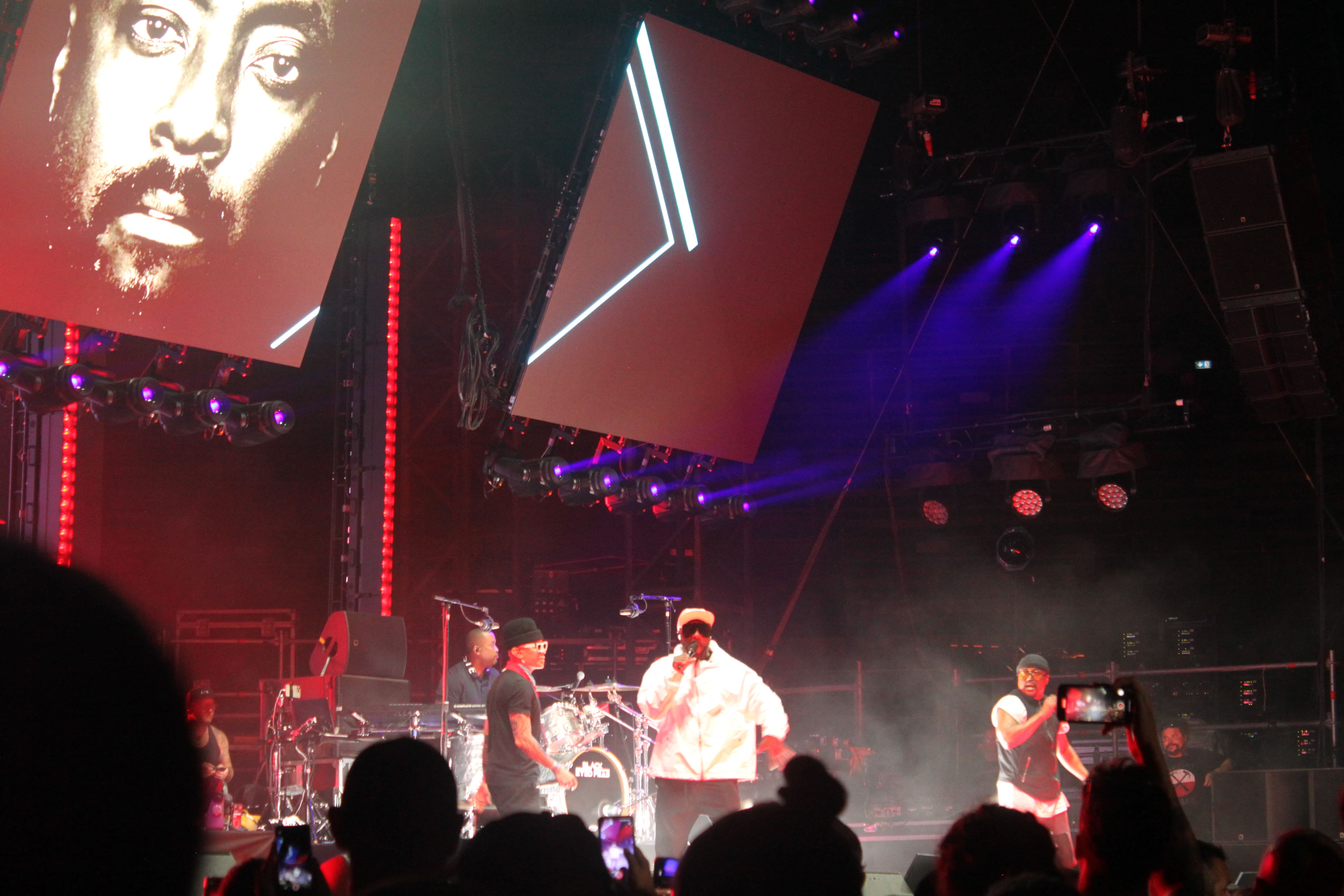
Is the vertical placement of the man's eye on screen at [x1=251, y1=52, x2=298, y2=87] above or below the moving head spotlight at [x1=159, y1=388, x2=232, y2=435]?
above

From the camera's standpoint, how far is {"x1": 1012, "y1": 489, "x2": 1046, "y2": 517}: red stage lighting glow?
491 inches

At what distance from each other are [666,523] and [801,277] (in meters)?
4.31

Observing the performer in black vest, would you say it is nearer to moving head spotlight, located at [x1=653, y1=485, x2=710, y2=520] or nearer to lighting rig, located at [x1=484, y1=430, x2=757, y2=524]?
lighting rig, located at [x1=484, y1=430, x2=757, y2=524]

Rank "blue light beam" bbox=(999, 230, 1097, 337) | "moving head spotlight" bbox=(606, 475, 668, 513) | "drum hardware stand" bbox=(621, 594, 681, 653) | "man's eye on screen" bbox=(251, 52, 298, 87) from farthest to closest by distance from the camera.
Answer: "blue light beam" bbox=(999, 230, 1097, 337), "moving head spotlight" bbox=(606, 475, 668, 513), "drum hardware stand" bbox=(621, 594, 681, 653), "man's eye on screen" bbox=(251, 52, 298, 87)

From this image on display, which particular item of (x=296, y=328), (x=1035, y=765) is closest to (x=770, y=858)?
(x=1035, y=765)

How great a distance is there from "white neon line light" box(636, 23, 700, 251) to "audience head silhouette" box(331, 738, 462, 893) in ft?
25.3

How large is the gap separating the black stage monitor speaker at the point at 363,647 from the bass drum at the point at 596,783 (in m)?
1.72

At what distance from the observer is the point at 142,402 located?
909 cm

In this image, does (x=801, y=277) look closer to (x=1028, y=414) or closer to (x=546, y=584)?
(x=1028, y=414)

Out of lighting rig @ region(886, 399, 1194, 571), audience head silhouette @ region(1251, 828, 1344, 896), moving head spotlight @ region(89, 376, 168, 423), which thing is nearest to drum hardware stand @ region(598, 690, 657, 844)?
lighting rig @ region(886, 399, 1194, 571)

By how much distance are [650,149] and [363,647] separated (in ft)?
14.5

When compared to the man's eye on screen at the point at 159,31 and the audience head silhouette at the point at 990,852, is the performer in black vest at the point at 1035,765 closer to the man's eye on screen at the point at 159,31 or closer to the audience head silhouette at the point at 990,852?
the audience head silhouette at the point at 990,852

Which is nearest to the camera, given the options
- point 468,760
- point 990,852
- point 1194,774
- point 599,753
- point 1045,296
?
point 990,852

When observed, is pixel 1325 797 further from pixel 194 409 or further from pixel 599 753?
pixel 194 409
